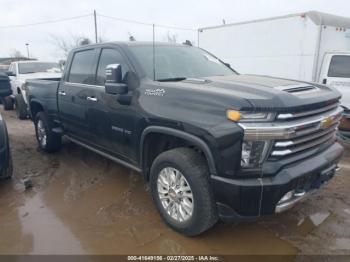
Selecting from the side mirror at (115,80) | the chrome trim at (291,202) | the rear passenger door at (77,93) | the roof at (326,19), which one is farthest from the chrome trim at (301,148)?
the roof at (326,19)

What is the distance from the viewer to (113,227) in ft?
12.0

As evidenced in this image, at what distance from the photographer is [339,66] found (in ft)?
24.3

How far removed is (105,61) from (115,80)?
2.75ft

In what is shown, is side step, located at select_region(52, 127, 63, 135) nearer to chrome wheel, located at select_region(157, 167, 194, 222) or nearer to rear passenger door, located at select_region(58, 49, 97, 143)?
rear passenger door, located at select_region(58, 49, 97, 143)

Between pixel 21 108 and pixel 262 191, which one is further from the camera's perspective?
pixel 21 108

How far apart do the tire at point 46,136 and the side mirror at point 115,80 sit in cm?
269

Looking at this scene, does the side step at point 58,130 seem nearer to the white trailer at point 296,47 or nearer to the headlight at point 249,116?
the headlight at point 249,116

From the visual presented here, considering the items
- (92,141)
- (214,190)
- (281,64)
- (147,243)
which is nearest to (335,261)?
(214,190)

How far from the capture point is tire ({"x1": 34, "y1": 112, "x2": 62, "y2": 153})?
6051 millimetres

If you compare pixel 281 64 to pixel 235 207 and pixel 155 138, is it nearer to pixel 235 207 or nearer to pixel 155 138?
pixel 155 138

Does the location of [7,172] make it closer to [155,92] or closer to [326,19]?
[155,92]

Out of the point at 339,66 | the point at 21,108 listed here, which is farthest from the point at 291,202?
the point at 21,108

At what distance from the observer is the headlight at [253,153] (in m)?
2.76

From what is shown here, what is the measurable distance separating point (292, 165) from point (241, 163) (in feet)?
1.63
